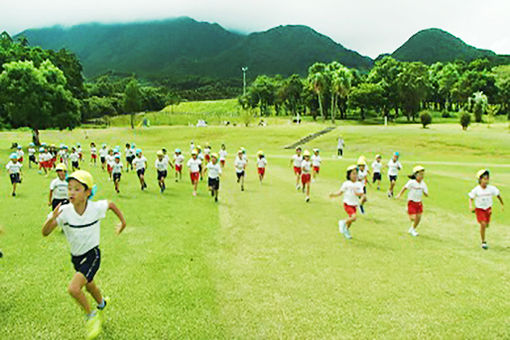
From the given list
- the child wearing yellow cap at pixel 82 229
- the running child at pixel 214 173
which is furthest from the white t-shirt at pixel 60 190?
the running child at pixel 214 173

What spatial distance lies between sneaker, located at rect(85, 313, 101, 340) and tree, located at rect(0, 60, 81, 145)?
142 ft

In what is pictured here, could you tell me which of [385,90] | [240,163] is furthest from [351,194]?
[385,90]

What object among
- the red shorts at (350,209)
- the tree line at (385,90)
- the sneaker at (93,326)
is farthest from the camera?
the tree line at (385,90)

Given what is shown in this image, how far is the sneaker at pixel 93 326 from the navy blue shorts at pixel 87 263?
58cm

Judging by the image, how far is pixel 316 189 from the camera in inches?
742

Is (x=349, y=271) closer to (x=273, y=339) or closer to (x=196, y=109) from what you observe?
(x=273, y=339)

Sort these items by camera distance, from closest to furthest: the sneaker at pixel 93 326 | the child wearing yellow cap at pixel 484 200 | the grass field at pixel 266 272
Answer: the sneaker at pixel 93 326, the grass field at pixel 266 272, the child wearing yellow cap at pixel 484 200

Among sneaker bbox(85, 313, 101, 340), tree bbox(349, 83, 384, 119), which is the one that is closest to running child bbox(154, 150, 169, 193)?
sneaker bbox(85, 313, 101, 340)

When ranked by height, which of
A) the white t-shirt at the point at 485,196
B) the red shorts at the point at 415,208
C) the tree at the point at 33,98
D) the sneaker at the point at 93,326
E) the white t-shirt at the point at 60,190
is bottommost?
the sneaker at the point at 93,326

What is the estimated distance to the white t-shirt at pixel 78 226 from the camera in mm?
5250

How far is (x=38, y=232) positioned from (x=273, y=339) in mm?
8716

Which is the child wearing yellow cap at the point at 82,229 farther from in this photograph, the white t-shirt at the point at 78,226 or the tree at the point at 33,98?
the tree at the point at 33,98

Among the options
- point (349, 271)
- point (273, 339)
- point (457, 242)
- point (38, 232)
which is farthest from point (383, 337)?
point (38, 232)

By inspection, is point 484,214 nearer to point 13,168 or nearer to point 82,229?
point 82,229
